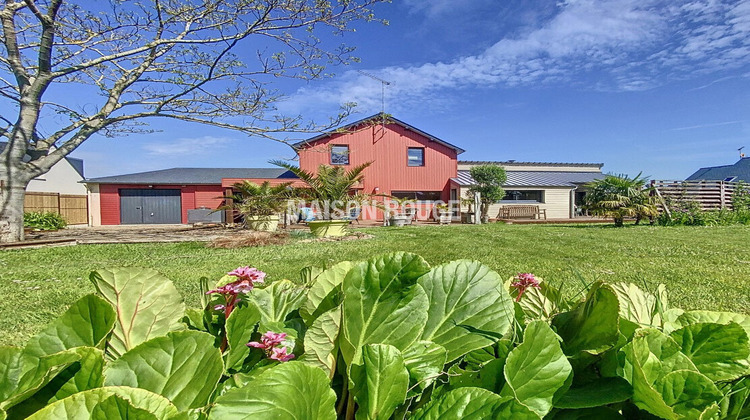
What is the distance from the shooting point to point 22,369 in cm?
38

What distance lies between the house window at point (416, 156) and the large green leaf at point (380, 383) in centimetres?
2281

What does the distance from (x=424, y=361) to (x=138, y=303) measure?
0.40m

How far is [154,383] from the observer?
0.35 metres

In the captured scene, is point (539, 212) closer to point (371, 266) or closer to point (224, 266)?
point (224, 266)

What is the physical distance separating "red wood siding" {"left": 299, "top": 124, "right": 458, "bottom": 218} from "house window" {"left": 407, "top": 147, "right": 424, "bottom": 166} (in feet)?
0.78

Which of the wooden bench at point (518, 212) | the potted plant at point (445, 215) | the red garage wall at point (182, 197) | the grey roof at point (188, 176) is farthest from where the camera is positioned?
the grey roof at point (188, 176)

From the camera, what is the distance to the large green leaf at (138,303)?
481 millimetres

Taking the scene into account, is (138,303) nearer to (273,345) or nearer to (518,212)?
(273,345)

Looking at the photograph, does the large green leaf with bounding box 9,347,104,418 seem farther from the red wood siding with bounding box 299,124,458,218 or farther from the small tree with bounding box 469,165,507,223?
the small tree with bounding box 469,165,507,223

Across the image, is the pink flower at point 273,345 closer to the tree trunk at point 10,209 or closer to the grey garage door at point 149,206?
the tree trunk at point 10,209

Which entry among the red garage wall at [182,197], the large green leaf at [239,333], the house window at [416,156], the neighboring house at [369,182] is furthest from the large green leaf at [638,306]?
the red garage wall at [182,197]

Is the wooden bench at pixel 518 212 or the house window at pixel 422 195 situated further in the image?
the house window at pixel 422 195

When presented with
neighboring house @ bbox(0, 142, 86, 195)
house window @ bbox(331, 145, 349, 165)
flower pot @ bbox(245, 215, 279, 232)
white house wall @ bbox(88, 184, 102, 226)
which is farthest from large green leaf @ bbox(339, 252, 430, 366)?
neighboring house @ bbox(0, 142, 86, 195)

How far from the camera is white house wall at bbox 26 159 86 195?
1011 inches
